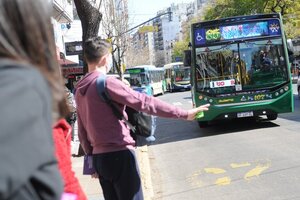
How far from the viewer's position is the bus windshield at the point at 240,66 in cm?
1298

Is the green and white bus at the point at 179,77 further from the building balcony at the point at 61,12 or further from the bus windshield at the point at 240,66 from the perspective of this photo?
the bus windshield at the point at 240,66

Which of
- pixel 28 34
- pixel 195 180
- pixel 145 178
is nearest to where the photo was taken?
pixel 28 34

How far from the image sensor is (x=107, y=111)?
344 cm

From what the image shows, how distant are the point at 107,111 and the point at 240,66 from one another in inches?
398

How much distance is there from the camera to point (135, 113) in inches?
140

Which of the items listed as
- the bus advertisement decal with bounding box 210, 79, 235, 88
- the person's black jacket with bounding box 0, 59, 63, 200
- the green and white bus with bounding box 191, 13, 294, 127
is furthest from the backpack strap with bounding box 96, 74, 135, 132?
the bus advertisement decal with bounding box 210, 79, 235, 88

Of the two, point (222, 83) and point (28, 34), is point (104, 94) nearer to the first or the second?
point (28, 34)

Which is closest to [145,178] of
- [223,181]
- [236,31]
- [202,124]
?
[223,181]

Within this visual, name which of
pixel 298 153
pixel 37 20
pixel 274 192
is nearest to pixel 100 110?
pixel 37 20

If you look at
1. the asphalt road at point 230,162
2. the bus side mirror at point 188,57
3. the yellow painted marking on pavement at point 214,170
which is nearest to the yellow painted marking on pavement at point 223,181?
the asphalt road at point 230,162

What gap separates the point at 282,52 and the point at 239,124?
2.94m

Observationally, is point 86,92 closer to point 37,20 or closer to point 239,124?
point 37,20

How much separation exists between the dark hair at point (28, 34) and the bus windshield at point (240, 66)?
11.8 meters

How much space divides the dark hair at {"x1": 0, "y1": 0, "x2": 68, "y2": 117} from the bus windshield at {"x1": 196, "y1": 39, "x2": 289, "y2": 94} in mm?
11831
